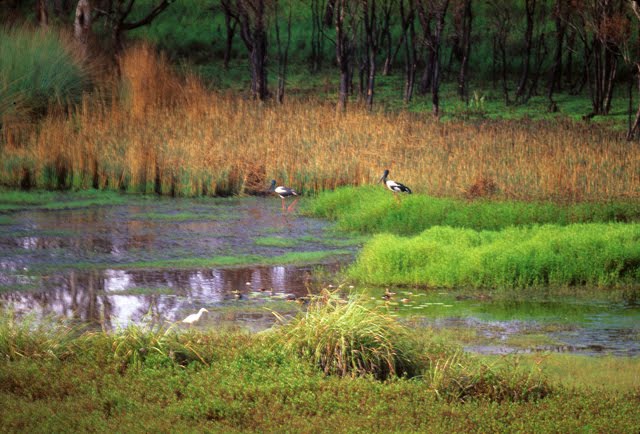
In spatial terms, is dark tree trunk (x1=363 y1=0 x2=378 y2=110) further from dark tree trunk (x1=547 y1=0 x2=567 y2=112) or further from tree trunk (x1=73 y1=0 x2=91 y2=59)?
tree trunk (x1=73 y1=0 x2=91 y2=59)

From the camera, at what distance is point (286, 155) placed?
17875 mm

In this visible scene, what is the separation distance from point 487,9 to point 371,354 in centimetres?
3469

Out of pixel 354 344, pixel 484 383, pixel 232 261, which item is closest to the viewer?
pixel 484 383

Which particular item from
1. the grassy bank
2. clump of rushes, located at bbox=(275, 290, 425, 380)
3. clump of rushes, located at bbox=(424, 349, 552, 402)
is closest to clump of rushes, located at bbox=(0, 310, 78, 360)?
the grassy bank

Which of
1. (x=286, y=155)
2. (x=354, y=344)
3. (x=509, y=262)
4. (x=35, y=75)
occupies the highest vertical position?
(x=35, y=75)

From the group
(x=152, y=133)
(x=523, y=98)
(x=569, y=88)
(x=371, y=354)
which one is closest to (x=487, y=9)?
(x=569, y=88)

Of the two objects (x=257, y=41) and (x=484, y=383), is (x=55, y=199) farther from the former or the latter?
(x=257, y=41)

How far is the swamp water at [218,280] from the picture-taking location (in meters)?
9.49

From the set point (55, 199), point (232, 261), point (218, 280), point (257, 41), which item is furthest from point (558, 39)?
point (218, 280)

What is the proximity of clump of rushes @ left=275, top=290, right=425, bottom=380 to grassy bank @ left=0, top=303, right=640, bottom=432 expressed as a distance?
14 mm

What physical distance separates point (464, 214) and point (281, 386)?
7.50m

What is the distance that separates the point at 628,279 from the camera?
446 inches

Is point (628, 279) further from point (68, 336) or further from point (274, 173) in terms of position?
point (274, 173)

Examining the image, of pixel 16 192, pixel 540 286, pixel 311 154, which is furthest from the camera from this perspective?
pixel 311 154
